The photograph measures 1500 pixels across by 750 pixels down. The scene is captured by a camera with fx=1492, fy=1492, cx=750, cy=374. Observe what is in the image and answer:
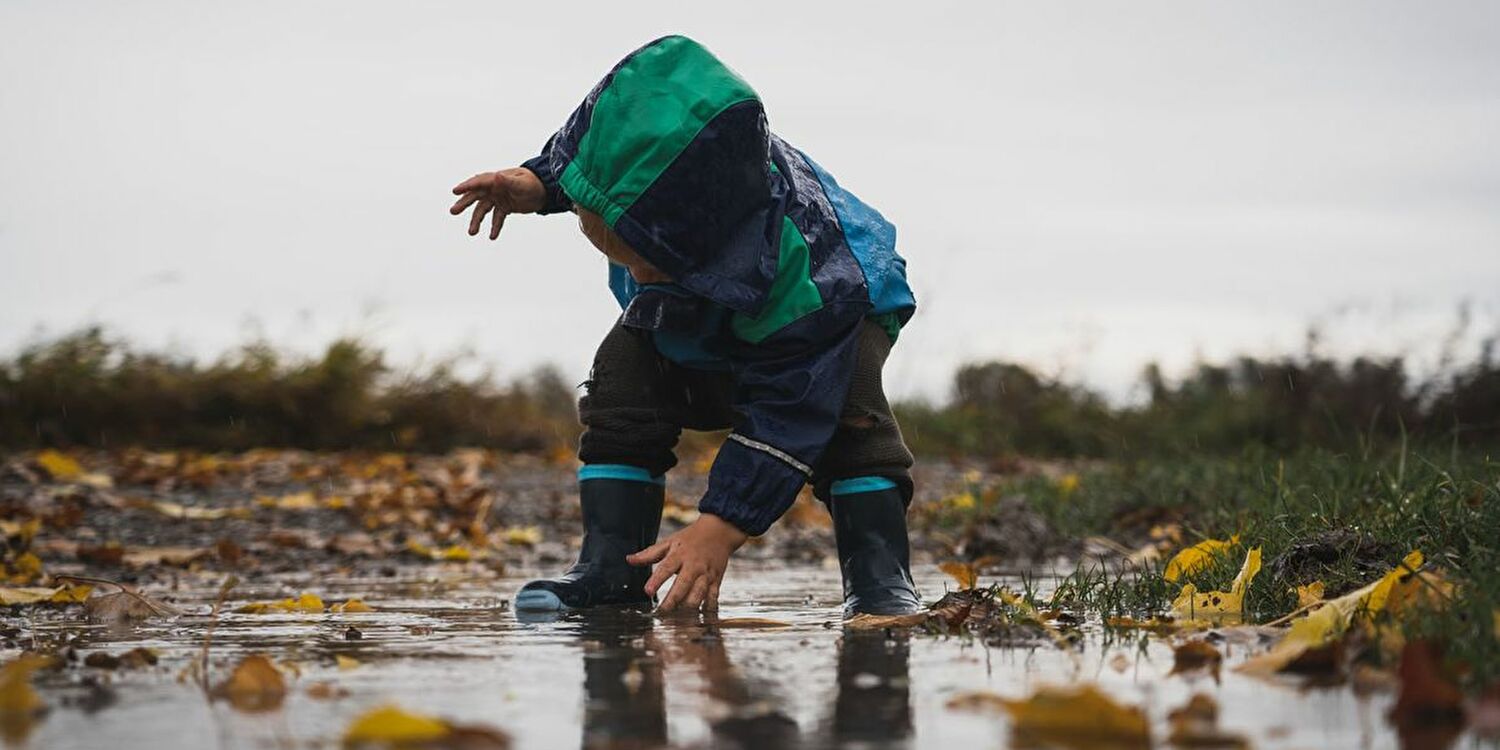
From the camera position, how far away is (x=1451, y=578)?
7.98 feet

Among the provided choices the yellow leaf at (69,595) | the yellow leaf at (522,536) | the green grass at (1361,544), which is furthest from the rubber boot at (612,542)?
the yellow leaf at (522,536)

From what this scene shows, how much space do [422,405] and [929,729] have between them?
36.9 feet

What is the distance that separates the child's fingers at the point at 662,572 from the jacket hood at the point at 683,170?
21.3 inches

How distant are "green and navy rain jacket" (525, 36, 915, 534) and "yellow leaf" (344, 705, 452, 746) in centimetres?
158

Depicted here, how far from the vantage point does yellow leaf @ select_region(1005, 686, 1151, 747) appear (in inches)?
61.1

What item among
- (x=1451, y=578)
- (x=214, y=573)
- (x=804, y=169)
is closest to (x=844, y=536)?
(x=804, y=169)

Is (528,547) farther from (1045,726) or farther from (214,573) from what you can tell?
(1045,726)

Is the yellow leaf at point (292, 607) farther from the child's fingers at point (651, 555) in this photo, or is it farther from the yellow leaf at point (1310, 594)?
the yellow leaf at point (1310, 594)

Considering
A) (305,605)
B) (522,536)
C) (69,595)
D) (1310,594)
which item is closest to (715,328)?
(305,605)

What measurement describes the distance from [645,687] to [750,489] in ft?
3.73

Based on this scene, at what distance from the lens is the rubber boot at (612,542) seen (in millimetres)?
3443

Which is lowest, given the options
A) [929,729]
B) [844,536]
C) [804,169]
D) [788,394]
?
[929,729]

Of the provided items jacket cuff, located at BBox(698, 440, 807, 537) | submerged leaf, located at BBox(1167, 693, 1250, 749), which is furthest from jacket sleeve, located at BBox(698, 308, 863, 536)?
submerged leaf, located at BBox(1167, 693, 1250, 749)

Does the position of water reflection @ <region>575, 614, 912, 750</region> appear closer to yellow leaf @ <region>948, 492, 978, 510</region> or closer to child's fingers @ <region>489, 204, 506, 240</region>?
child's fingers @ <region>489, 204, 506, 240</region>
